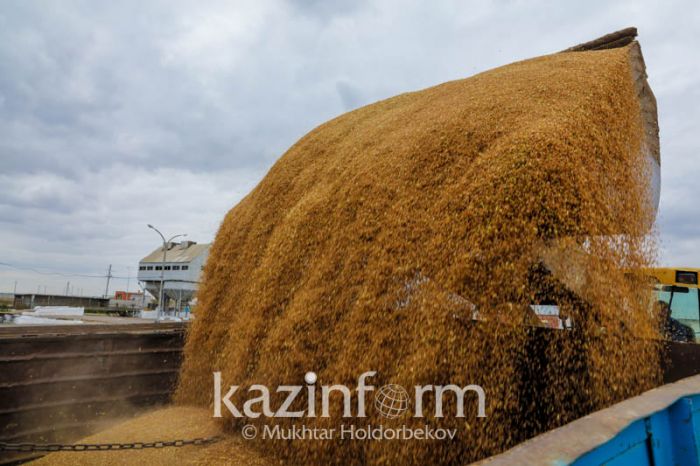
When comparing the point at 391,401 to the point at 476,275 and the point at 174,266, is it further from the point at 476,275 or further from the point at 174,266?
the point at 174,266

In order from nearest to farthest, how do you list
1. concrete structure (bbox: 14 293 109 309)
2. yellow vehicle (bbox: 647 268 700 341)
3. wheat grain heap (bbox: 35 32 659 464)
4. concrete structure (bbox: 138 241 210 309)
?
wheat grain heap (bbox: 35 32 659 464)
yellow vehicle (bbox: 647 268 700 341)
concrete structure (bbox: 14 293 109 309)
concrete structure (bbox: 138 241 210 309)

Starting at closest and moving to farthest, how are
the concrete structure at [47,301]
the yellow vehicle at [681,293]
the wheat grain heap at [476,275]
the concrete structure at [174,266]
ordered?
the wheat grain heap at [476,275], the yellow vehicle at [681,293], the concrete structure at [47,301], the concrete structure at [174,266]

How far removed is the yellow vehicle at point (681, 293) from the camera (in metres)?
5.46

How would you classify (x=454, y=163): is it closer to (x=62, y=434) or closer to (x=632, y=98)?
(x=632, y=98)

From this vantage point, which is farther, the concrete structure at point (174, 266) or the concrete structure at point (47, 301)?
the concrete structure at point (174, 266)

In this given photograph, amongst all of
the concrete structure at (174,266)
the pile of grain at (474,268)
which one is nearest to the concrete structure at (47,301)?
the concrete structure at (174,266)

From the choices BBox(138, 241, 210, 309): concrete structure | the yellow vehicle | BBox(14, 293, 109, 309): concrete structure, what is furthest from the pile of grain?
BBox(14, 293, 109, 309): concrete structure

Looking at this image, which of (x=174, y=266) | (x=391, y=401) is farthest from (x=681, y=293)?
(x=174, y=266)

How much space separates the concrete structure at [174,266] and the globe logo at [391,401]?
32531 millimetres

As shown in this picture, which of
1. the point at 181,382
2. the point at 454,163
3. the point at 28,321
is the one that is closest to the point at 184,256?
the point at 28,321

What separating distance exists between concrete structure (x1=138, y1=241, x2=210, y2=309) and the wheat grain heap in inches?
1248

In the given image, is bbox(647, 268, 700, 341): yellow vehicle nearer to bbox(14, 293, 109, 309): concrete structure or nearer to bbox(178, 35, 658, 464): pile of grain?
bbox(178, 35, 658, 464): pile of grain

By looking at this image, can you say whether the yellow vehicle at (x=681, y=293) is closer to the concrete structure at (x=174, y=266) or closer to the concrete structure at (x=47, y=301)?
the concrete structure at (x=174, y=266)

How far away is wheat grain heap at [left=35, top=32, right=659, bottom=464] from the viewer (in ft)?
8.68
